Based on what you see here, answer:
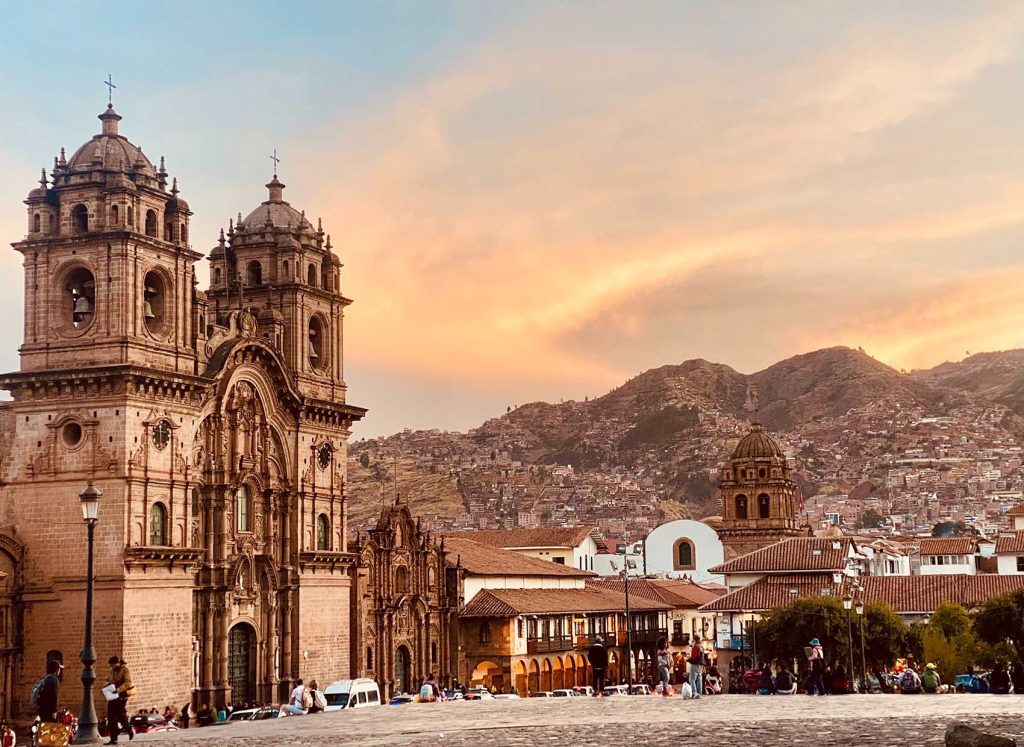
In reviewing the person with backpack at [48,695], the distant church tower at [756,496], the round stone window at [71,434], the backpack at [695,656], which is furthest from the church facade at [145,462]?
the distant church tower at [756,496]

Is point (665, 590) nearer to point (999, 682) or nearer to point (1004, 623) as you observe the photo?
point (1004, 623)

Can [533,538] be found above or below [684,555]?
above

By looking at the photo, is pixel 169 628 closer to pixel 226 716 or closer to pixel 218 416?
pixel 226 716

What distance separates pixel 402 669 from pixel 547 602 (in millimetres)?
Answer: 10674

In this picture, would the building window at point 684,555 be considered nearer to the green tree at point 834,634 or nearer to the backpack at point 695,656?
the green tree at point 834,634

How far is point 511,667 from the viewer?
205ft

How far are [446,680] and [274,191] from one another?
66.9 ft

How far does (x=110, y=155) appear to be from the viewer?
1732 inches

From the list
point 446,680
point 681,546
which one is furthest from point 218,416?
point 681,546

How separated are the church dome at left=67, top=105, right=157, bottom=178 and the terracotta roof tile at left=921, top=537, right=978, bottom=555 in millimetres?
69714

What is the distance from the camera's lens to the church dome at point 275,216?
177ft

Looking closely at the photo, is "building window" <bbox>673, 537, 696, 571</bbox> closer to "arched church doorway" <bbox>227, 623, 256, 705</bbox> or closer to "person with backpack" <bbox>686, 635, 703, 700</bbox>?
"arched church doorway" <bbox>227, 623, 256, 705</bbox>

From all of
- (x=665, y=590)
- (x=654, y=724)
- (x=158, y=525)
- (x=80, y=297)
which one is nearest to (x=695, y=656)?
(x=654, y=724)

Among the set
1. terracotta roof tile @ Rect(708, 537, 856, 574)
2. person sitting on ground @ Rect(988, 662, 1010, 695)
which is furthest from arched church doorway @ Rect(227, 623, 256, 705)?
terracotta roof tile @ Rect(708, 537, 856, 574)
